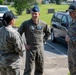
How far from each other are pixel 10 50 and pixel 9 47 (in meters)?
0.07

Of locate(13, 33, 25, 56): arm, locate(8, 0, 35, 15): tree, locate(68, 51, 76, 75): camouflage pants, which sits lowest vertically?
locate(8, 0, 35, 15): tree

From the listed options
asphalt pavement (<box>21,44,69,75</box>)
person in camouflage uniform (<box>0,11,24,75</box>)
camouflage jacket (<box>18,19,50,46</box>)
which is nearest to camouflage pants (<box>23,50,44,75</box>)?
camouflage jacket (<box>18,19,50,46</box>)

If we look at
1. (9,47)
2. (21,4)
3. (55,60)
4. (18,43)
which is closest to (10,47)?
(9,47)

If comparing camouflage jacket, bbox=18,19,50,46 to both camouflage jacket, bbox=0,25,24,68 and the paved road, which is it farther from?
the paved road

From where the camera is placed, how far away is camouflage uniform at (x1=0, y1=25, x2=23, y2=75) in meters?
5.36

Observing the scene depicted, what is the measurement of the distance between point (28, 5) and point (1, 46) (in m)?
31.6

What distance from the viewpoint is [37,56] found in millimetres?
6887

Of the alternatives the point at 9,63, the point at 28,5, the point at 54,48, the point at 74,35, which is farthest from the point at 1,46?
the point at 28,5

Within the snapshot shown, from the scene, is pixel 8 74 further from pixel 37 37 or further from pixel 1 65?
pixel 37 37

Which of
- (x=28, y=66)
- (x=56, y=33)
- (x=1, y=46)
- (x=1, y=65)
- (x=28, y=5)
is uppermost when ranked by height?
(x=1, y=46)

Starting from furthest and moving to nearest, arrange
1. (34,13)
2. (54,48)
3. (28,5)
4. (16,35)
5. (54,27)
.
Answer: (28,5) < (54,27) < (54,48) < (34,13) < (16,35)

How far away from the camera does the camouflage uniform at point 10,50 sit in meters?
5.36

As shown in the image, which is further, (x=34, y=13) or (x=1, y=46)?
(x=34, y=13)

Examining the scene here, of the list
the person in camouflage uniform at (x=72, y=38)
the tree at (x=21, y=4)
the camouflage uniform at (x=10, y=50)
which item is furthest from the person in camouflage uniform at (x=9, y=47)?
the tree at (x=21, y=4)
